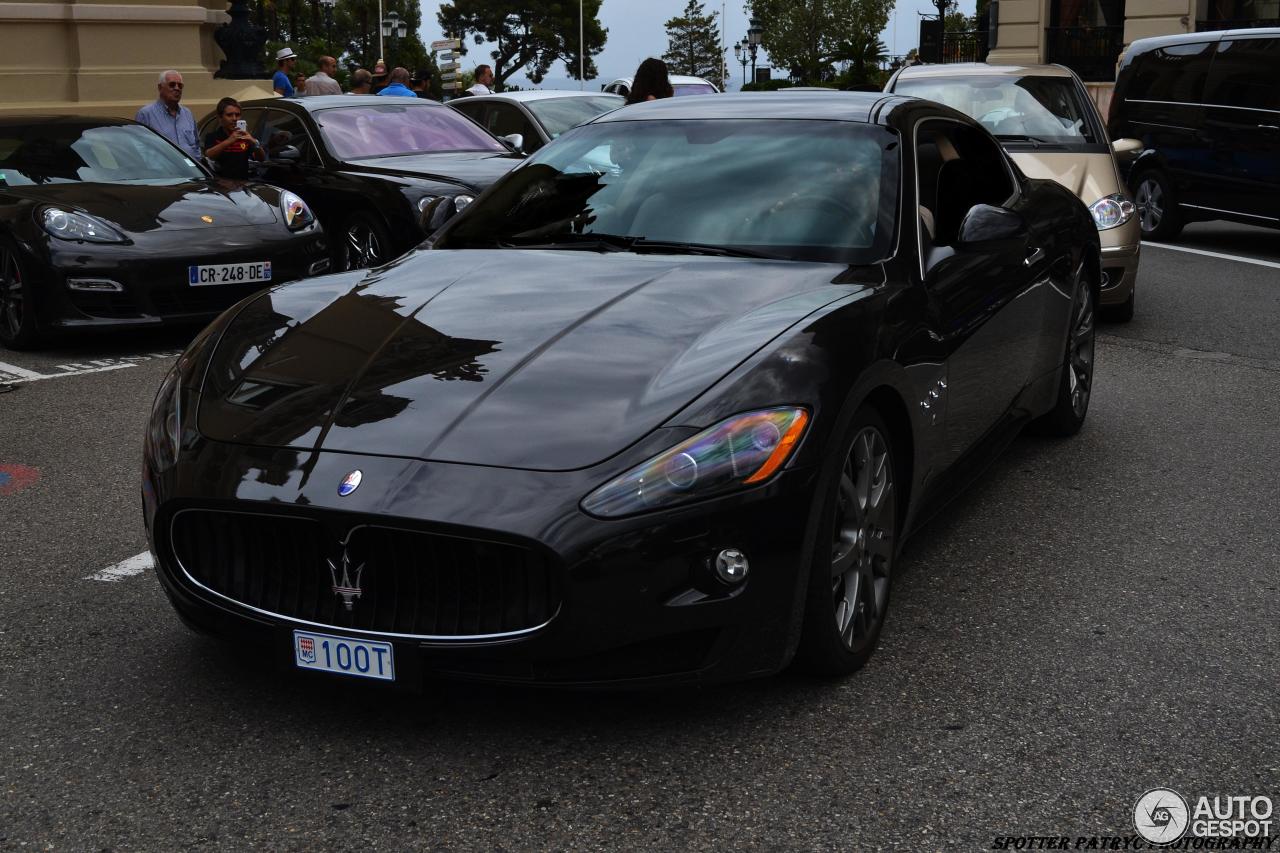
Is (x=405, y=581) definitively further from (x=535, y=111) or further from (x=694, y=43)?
(x=694, y=43)

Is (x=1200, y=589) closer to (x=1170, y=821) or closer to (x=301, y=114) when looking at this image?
(x=1170, y=821)

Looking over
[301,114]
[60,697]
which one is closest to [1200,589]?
[60,697]

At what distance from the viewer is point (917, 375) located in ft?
13.4

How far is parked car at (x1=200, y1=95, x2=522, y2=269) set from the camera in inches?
404

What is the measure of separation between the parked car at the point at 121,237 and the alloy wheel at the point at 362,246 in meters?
0.72

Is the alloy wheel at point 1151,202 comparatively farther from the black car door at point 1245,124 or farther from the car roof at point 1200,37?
the car roof at point 1200,37

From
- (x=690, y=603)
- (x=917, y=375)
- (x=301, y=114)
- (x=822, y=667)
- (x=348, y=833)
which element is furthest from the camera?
(x=301, y=114)

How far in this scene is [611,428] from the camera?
130 inches

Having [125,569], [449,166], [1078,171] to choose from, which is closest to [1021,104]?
[1078,171]

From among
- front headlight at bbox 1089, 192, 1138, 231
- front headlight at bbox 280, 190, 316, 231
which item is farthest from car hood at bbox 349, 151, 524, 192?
front headlight at bbox 1089, 192, 1138, 231

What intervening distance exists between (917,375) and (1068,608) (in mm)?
833

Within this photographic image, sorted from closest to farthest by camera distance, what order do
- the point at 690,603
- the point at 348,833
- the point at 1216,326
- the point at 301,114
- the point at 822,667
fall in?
the point at 348,833 < the point at 690,603 < the point at 822,667 < the point at 1216,326 < the point at 301,114

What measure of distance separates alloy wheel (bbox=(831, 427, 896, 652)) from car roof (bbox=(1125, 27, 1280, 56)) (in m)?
11.1

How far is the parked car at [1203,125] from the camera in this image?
13.2m
